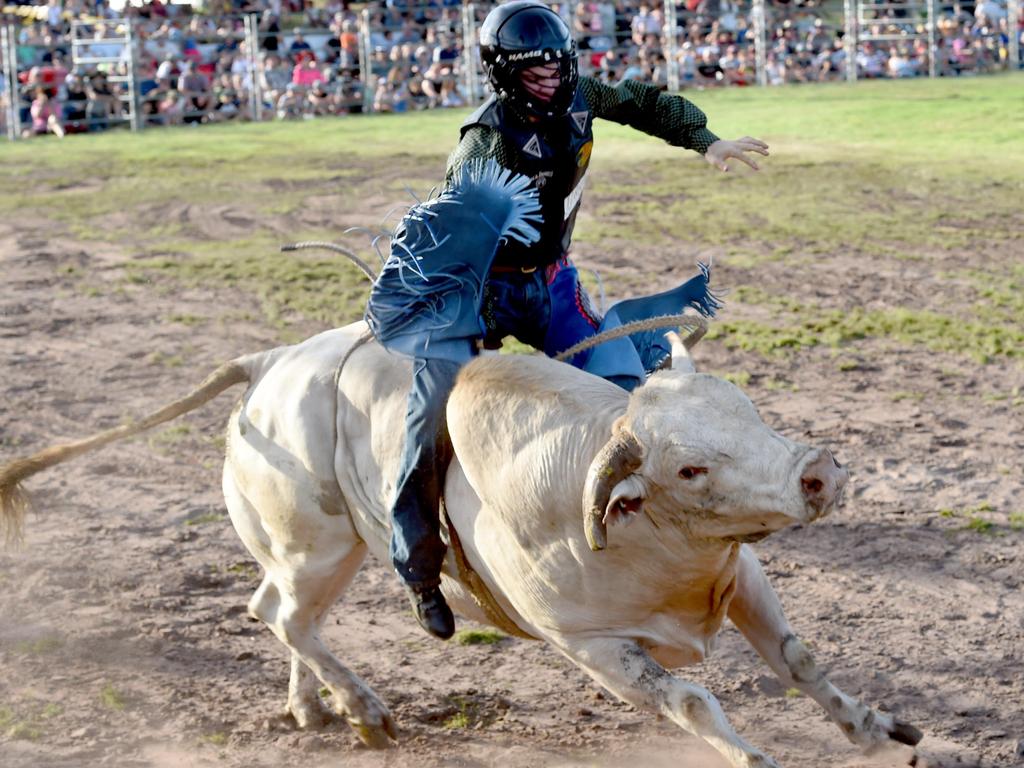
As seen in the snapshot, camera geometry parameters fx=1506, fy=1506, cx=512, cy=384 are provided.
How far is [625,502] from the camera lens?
11.9ft

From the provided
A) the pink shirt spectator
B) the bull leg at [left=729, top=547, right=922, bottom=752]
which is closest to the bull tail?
the bull leg at [left=729, top=547, right=922, bottom=752]

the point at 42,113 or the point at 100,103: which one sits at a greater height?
the point at 100,103

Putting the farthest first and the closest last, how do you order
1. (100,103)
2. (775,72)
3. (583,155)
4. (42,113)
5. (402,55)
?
1. (775,72)
2. (402,55)
3. (100,103)
4. (42,113)
5. (583,155)

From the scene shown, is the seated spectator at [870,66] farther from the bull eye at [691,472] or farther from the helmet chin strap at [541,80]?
the bull eye at [691,472]

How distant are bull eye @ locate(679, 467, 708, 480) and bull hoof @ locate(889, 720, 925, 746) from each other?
1.23m

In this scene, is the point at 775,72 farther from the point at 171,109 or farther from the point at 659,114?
the point at 659,114

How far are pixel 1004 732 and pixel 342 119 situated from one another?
21.3 m

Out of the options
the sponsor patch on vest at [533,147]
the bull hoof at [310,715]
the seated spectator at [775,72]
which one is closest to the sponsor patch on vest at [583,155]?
the sponsor patch on vest at [533,147]

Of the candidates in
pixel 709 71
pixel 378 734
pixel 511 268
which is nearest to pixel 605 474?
pixel 511 268

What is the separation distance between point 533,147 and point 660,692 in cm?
165

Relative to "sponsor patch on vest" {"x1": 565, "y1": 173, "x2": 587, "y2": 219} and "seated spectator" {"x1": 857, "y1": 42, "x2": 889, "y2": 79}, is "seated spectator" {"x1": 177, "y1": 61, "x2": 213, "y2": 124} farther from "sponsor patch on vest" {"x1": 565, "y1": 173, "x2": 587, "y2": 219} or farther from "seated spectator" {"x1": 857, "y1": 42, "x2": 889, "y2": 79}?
"sponsor patch on vest" {"x1": 565, "y1": 173, "x2": 587, "y2": 219}

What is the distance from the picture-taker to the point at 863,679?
5227 millimetres

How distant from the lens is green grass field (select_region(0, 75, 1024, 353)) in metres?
12.2

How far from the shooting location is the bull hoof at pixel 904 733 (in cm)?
429
